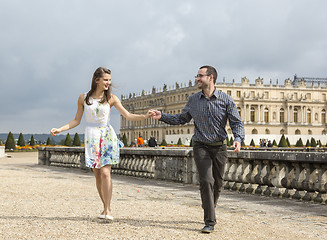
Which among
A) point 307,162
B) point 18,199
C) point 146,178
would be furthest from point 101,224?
point 146,178

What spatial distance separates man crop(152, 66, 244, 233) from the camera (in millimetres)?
4559

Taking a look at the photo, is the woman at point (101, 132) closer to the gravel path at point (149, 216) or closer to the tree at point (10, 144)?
the gravel path at point (149, 216)

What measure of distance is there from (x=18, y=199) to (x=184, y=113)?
10.7ft

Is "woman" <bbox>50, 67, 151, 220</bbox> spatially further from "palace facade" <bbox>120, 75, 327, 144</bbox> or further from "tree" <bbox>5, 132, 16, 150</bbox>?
"palace facade" <bbox>120, 75, 327, 144</bbox>

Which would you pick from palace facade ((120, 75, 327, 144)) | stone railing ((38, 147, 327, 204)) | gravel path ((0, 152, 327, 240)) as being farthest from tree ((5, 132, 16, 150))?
palace facade ((120, 75, 327, 144))

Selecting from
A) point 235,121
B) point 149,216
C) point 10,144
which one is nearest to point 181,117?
point 235,121

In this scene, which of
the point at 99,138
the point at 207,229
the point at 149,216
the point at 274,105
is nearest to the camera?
the point at 207,229

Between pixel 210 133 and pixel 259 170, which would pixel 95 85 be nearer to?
pixel 210 133

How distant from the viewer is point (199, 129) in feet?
15.4

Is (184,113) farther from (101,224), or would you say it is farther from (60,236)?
(60,236)

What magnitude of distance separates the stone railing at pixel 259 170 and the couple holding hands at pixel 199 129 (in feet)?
8.52

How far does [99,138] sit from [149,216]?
3.53 ft

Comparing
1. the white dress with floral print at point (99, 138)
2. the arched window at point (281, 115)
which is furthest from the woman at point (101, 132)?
the arched window at point (281, 115)

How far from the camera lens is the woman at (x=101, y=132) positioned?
16.1 ft
